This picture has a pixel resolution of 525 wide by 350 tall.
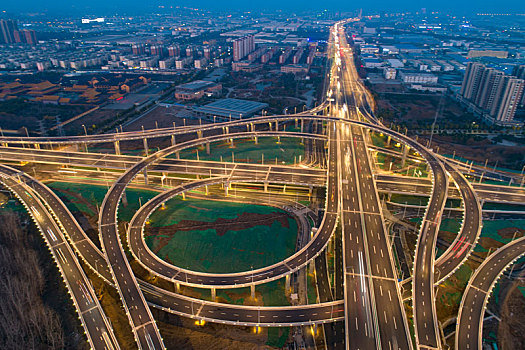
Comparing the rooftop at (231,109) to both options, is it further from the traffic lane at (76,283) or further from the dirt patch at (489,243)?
the dirt patch at (489,243)

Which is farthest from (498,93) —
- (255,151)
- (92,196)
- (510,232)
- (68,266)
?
(68,266)

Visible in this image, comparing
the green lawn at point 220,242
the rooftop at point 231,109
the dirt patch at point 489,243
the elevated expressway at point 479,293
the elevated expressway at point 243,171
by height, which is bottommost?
the green lawn at point 220,242

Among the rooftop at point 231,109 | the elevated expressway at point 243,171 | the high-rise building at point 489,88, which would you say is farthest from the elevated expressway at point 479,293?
the rooftop at point 231,109

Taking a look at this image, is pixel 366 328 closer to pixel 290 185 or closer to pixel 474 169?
pixel 290 185

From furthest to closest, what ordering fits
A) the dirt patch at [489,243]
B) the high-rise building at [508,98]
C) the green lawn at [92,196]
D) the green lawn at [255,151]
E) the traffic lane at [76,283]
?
the high-rise building at [508,98] → the green lawn at [255,151] → the green lawn at [92,196] → the dirt patch at [489,243] → the traffic lane at [76,283]

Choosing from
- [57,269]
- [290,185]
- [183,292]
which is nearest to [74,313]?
[57,269]

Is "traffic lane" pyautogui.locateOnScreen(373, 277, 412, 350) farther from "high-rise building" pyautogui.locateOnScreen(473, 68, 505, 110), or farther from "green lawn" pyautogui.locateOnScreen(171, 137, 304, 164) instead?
"high-rise building" pyautogui.locateOnScreen(473, 68, 505, 110)

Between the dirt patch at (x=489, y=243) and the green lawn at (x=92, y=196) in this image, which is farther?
the green lawn at (x=92, y=196)

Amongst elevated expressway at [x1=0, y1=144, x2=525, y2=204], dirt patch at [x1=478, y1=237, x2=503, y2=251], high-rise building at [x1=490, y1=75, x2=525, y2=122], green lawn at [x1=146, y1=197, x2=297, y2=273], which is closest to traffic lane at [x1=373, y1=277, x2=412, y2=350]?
green lawn at [x1=146, y1=197, x2=297, y2=273]
